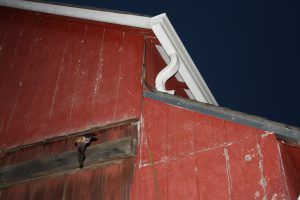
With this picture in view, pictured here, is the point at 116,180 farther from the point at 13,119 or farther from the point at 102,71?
the point at 13,119

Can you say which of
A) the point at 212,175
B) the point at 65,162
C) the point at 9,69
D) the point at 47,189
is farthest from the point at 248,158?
the point at 9,69

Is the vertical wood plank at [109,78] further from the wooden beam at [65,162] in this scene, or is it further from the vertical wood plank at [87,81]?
the wooden beam at [65,162]

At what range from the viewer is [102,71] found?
4309 mm

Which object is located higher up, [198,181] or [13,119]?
[13,119]

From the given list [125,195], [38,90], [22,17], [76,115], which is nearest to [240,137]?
[125,195]

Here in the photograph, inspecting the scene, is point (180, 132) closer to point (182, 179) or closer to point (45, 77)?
point (182, 179)

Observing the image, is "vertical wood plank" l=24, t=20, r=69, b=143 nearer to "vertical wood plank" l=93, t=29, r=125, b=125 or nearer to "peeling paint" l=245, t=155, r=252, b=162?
"vertical wood plank" l=93, t=29, r=125, b=125

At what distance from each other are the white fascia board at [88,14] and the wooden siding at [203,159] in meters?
1.07

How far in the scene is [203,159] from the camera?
10.2 ft

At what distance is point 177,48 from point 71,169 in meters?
1.78

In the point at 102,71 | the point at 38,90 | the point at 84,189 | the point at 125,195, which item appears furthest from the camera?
the point at 38,90

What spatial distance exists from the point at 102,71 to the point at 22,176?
4.82 feet

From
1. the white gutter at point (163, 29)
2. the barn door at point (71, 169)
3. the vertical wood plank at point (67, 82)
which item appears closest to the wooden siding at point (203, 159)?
the barn door at point (71, 169)

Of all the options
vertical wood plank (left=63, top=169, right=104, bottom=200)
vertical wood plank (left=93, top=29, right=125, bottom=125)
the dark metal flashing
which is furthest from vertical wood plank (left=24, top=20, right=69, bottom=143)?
the dark metal flashing
